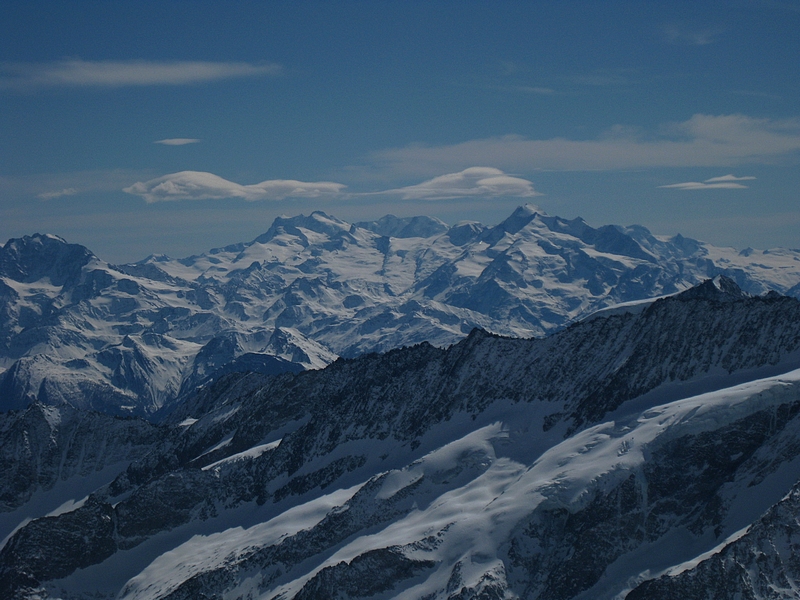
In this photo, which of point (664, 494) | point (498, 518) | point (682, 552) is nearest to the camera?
point (682, 552)

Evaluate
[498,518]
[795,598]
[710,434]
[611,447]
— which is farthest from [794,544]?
[498,518]

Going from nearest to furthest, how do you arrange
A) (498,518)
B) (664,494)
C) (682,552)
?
(682,552) < (664,494) < (498,518)

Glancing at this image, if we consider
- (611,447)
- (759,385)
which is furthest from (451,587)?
(759,385)

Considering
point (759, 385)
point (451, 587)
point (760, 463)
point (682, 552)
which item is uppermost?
point (759, 385)

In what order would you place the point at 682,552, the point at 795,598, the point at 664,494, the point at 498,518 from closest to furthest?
the point at 795,598
the point at 682,552
the point at 664,494
the point at 498,518

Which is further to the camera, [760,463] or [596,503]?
[596,503]

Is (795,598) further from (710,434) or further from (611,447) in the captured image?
(611,447)

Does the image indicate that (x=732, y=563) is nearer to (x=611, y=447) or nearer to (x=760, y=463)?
(x=760, y=463)

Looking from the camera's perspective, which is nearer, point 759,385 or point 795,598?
point 795,598

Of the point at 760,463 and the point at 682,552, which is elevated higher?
the point at 760,463
